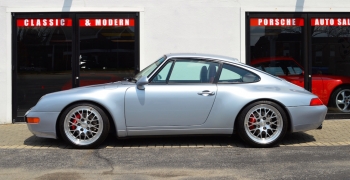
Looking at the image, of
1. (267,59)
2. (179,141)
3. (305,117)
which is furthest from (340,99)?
(179,141)

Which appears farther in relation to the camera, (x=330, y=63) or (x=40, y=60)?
(x=330, y=63)

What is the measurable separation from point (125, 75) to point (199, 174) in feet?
15.2

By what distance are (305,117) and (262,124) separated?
2.05 ft

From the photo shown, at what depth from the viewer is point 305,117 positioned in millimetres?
7223

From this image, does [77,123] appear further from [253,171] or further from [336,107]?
[336,107]

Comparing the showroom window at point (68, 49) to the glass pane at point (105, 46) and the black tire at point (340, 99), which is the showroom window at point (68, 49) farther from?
the black tire at point (340, 99)

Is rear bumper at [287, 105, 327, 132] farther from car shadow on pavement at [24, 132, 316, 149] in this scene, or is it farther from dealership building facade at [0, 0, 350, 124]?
dealership building facade at [0, 0, 350, 124]

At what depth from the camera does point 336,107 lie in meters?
10.2

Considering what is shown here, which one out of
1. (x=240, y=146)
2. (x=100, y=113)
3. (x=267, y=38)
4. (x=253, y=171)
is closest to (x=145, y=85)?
(x=100, y=113)

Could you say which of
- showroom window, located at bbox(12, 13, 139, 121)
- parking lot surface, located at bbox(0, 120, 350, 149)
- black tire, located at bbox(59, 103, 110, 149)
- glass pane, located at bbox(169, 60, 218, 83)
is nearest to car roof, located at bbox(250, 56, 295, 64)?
parking lot surface, located at bbox(0, 120, 350, 149)

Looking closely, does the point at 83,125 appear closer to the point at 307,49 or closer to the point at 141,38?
the point at 141,38

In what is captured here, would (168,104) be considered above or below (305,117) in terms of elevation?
above

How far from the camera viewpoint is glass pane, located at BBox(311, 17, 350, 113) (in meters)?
10.2

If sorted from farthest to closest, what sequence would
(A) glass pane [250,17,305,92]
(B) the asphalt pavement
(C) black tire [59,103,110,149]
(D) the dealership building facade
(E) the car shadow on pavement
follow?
(A) glass pane [250,17,305,92] → (D) the dealership building facade → (E) the car shadow on pavement → (C) black tire [59,103,110,149] → (B) the asphalt pavement
